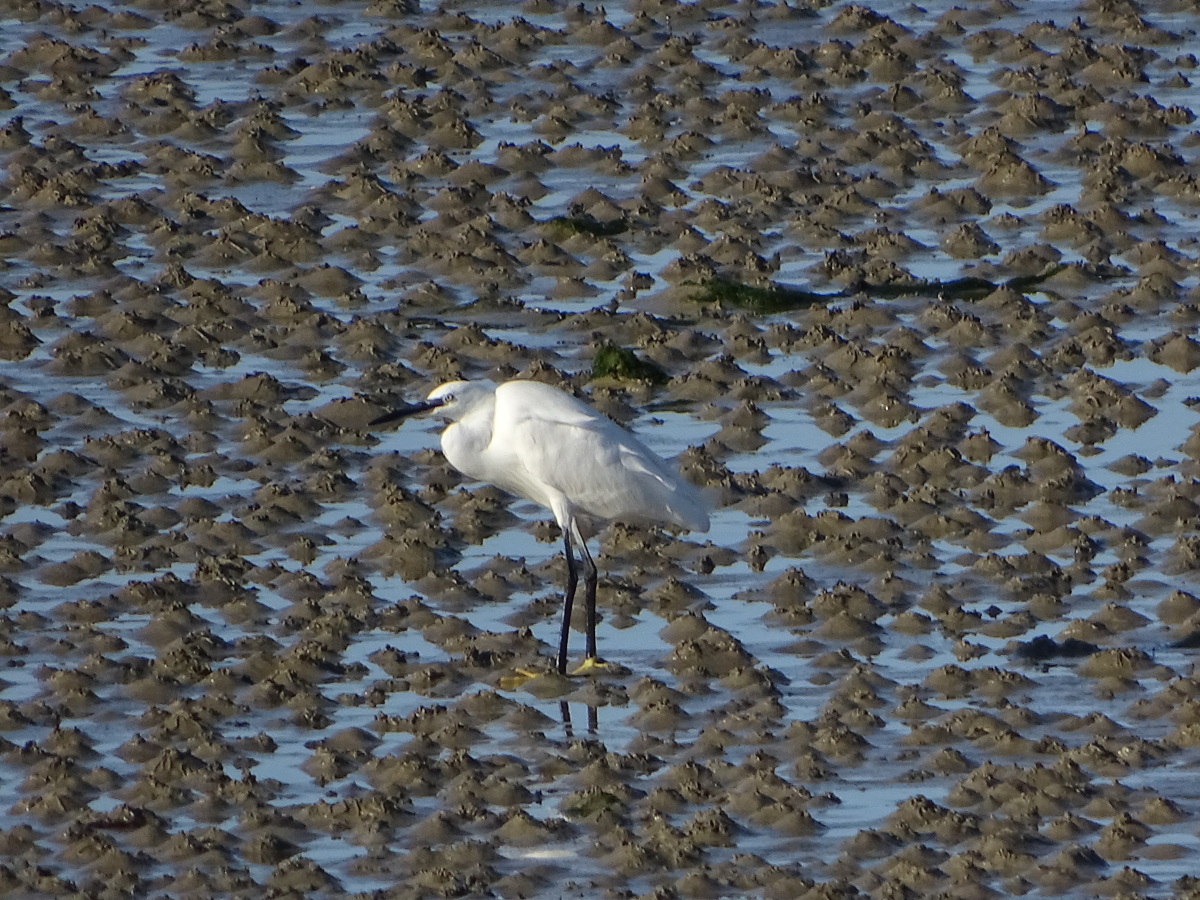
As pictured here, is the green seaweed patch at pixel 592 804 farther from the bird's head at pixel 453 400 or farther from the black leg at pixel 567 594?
the bird's head at pixel 453 400

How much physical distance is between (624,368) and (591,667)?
3321mm

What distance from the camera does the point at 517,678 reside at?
36.0 ft

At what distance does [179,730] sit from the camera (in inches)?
404

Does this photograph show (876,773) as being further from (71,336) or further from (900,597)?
(71,336)

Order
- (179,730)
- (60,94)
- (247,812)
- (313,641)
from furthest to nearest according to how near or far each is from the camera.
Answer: (60,94), (313,641), (179,730), (247,812)

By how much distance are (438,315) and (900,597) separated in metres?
4.43

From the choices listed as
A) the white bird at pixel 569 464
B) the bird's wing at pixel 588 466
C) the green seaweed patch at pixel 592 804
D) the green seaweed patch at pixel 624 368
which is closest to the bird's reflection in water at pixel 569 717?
the white bird at pixel 569 464

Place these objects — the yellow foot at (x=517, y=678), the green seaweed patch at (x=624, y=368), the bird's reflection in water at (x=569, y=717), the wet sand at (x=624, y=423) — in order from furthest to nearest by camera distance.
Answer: the green seaweed patch at (x=624, y=368) < the yellow foot at (x=517, y=678) < the bird's reflection in water at (x=569, y=717) < the wet sand at (x=624, y=423)

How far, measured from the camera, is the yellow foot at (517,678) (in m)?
10.9

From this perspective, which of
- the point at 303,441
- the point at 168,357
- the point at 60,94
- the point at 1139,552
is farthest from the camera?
the point at 60,94

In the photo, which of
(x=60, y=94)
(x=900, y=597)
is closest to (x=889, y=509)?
(x=900, y=597)

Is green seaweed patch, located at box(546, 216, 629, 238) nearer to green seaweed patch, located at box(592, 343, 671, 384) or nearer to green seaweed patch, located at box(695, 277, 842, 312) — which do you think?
green seaweed patch, located at box(695, 277, 842, 312)

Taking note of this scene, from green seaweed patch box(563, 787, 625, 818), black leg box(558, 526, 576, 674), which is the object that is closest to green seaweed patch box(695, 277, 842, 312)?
black leg box(558, 526, 576, 674)

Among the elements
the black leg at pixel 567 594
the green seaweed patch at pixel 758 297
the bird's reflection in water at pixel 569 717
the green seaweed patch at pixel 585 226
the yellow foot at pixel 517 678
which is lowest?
the green seaweed patch at pixel 585 226
